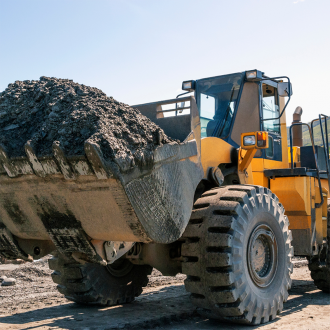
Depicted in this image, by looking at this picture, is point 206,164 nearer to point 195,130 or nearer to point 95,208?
point 195,130

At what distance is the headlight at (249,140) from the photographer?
531 cm

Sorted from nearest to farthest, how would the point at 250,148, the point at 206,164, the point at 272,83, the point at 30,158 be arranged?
1. the point at 30,158
2. the point at 206,164
3. the point at 250,148
4. the point at 272,83

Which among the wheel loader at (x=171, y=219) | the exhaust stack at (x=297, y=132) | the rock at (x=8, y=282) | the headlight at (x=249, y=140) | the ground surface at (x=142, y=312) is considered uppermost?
the exhaust stack at (x=297, y=132)

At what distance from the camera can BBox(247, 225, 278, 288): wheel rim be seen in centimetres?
460

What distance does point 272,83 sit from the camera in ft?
22.3

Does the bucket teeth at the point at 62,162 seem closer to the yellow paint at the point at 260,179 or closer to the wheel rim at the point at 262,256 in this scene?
the wheel rim at the point at 262,256

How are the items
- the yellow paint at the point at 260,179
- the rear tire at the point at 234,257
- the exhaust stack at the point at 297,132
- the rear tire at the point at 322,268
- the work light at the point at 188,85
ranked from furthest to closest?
1. the exhaust stack at the point at 297,132
2. the work light at the point at 188,85
3. the rear tire at the point at 322,268
4. the yellow paint at the point at 260,179
5. the rear tire at the point at 234,257

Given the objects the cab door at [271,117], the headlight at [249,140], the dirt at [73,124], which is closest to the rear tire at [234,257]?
the headlight at [249,140]

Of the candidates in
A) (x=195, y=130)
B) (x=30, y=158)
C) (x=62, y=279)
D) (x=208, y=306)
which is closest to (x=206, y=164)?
(x=195, y=130)

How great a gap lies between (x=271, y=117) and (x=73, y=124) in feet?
12.7

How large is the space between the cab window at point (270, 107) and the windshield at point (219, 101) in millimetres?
495

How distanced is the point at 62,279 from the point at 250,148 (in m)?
2.86

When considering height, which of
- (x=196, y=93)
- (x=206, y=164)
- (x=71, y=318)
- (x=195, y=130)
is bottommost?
(x=71, y=318)

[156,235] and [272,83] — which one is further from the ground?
[272,83]
